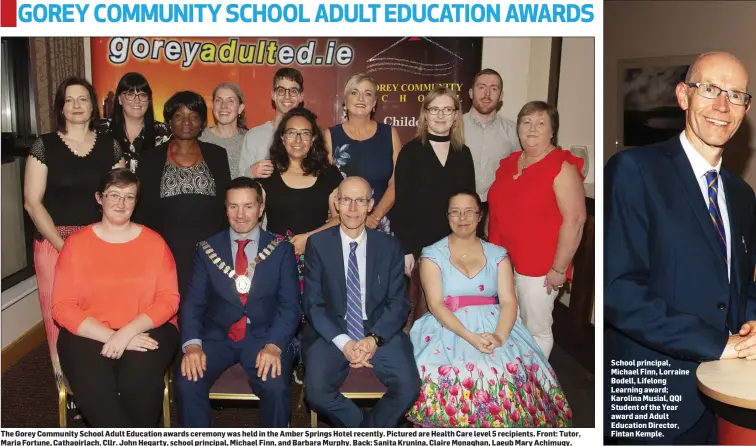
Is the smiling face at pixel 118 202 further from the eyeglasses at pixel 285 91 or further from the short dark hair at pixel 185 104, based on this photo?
the eyeglasses at pixel 285 91

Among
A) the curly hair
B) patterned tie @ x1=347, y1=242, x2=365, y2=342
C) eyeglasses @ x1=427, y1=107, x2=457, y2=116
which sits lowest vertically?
patterned tie @ x1=347, y1=242, x2=365, y2=342

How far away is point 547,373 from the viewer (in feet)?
10.3

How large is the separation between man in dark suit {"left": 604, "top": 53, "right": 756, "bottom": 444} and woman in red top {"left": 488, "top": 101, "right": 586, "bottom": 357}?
1.97 ft

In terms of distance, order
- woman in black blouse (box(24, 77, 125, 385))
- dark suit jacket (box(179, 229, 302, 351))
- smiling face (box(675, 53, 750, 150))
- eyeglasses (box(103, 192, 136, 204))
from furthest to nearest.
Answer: woman in black blouse (box(24, 77, 125, 385))
dark suit jacket (box(179, 229, 302, 351))
eyeglasses (box(103, 192, 136, 204))
smiling face (box(675, 53, 750, 150))

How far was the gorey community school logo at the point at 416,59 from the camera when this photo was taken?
10.9 ft

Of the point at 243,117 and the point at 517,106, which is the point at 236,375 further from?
the point at 517,106

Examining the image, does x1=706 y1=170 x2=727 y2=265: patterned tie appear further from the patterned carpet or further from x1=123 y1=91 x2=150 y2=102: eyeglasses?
x1=123 y1=91 x2=150 y2=102: eyeglasses

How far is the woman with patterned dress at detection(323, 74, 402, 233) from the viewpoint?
3.51 metres

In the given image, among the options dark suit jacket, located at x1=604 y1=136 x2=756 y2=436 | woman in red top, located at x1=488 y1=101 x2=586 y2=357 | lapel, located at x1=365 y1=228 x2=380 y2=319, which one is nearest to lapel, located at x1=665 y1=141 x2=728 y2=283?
dark suit jacket, located at x1=604 y1=136 x2=756 y2=436

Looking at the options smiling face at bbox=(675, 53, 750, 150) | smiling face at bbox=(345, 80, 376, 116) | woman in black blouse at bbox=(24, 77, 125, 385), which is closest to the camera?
smiling face at bbox=(675, 53, 750, 150)

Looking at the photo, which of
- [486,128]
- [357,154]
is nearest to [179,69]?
[357,154]

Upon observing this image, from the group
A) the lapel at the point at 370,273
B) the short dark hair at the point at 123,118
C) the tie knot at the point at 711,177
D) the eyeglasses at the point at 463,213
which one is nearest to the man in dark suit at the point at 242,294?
the lapel at the point at 370,273

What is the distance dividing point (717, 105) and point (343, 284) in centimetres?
171

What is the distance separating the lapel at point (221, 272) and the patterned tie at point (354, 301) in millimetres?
502
